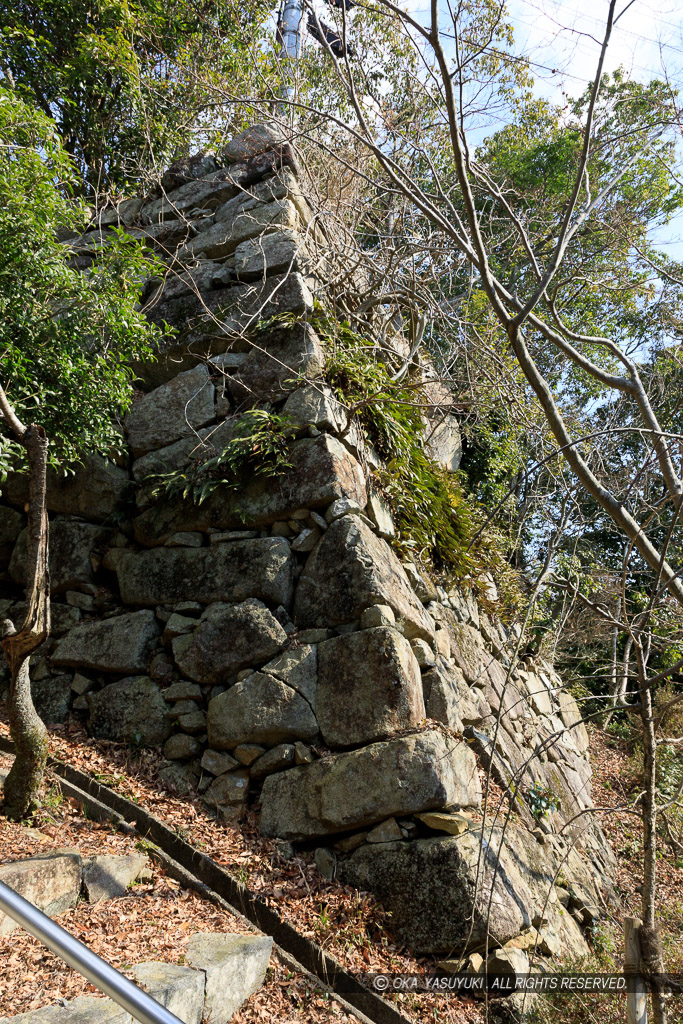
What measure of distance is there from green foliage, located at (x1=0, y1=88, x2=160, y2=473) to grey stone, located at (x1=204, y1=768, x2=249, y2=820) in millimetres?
2473

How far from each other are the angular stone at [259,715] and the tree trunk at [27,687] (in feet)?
3.68

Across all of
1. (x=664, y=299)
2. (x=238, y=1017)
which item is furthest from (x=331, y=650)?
(x=664, y=299)

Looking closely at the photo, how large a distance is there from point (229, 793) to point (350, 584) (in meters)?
1.57

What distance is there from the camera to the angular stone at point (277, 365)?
5742 millimetres

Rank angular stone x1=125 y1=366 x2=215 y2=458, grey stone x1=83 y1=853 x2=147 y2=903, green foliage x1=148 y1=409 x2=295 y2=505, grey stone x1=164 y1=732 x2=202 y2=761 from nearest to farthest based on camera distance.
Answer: grey stone x1=83 y1=853 x2=147 y2=903
grey stone x1=164 y1=732 x2=202 y2=761
green foliage x1=148 y1=409 x2=295 y2=505
angular stone x1=125 y1=366 x2=215 y2=458

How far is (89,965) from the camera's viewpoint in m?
1.29

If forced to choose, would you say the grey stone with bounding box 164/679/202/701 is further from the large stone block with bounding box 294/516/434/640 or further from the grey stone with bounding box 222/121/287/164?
the grey stone with bounding box 222/121/287/164

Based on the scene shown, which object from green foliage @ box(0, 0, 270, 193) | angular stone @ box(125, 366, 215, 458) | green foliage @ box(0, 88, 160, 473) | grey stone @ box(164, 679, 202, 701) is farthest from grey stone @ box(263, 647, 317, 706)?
green foliage @ box(0, 0, 270, 193)

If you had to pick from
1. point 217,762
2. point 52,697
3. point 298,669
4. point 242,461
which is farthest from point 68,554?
point 298,669

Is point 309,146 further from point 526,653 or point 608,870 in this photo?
point 608,870

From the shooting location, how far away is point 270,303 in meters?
6.29

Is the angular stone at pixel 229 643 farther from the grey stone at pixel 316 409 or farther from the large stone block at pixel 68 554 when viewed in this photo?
the grey stone at pixel 316 409

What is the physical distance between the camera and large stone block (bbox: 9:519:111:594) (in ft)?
18.0

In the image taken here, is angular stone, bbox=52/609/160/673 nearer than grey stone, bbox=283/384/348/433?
Yes
